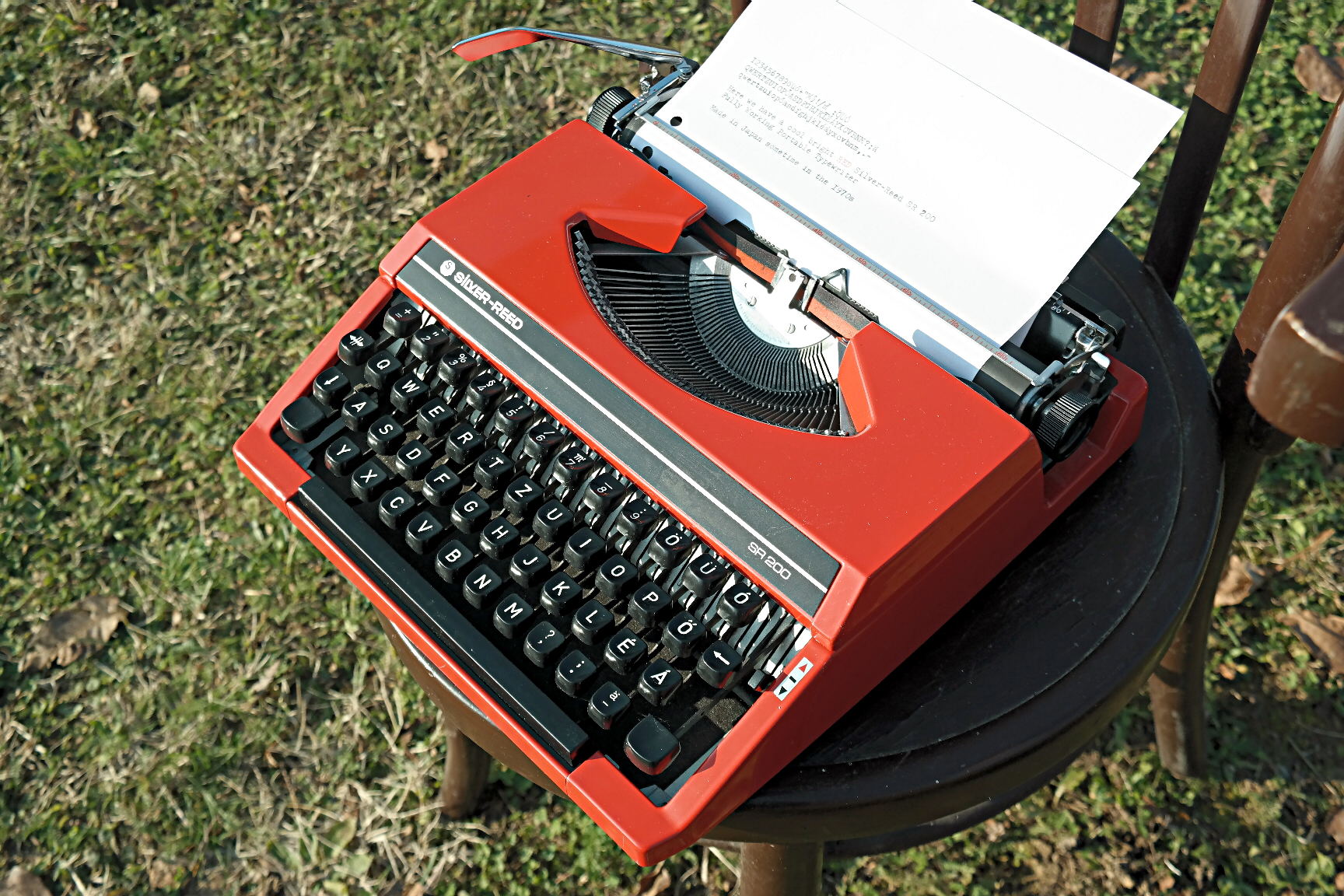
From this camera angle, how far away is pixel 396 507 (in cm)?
180

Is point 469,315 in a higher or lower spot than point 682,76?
lower

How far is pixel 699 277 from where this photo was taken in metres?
2.08

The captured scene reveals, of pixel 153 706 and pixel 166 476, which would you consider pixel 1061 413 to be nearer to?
pixel 153 706

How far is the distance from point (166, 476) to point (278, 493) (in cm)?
186

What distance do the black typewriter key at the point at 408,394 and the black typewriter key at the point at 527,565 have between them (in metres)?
0.33

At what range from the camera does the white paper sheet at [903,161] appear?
1.66m

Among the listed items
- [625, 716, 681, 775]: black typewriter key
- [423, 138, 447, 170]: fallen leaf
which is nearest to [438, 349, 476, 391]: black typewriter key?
[625, 716, 681, 775]: black typewriter key

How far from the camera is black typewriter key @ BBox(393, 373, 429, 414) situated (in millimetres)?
1875

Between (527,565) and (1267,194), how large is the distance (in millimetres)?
3081

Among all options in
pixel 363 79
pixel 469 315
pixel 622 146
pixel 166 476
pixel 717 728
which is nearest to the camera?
pixel 717 728

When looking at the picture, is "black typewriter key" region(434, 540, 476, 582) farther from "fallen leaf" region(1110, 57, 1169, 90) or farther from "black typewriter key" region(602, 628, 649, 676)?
"fallen leaf" region(1110, 57, 1169, 90)

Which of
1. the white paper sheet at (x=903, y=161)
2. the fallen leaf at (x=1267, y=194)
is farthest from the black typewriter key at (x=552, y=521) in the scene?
the fallen leaf at (x=1267, y=194)

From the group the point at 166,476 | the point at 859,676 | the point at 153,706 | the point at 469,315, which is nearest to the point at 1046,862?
the point at 859,676

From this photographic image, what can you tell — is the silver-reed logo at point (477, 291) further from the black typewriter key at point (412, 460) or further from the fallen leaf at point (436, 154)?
the fallen leaf at point (436, 154)
